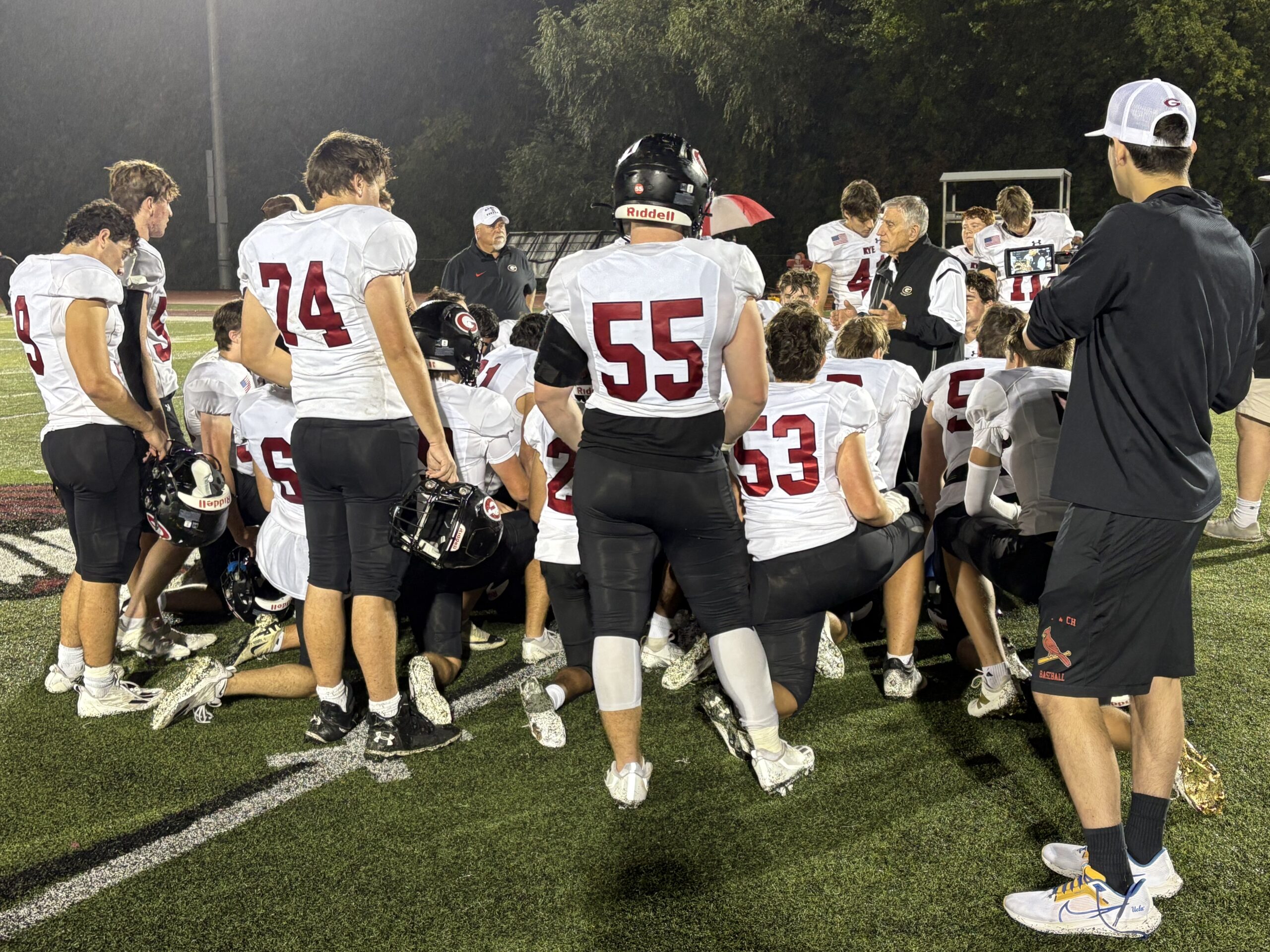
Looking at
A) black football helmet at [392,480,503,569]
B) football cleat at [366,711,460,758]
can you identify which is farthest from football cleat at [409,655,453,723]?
black football helmet at [392,480,503,569]

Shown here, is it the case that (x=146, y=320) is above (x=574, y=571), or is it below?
→ above

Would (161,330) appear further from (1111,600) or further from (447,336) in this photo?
(1111,600)

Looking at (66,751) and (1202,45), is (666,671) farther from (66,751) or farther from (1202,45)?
(1202,45)

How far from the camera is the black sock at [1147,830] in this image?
2.79 meters

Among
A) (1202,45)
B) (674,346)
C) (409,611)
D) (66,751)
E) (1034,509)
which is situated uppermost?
(1202,45)

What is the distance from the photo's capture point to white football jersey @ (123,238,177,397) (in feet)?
15.9

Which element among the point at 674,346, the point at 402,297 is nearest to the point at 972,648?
the point at 674,346

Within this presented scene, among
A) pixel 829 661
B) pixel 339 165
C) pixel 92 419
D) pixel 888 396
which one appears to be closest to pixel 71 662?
pixel 92 419

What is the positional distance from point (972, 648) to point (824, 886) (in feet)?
5.36

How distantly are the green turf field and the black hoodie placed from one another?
111 cm

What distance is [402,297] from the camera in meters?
3.46

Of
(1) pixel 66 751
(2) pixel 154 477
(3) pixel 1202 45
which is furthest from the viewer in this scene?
(3) pixel 1202 45

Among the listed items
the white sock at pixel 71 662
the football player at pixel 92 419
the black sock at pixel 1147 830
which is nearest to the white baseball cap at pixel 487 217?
the football player at pixel 92 419

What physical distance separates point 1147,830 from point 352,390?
8.67ft
